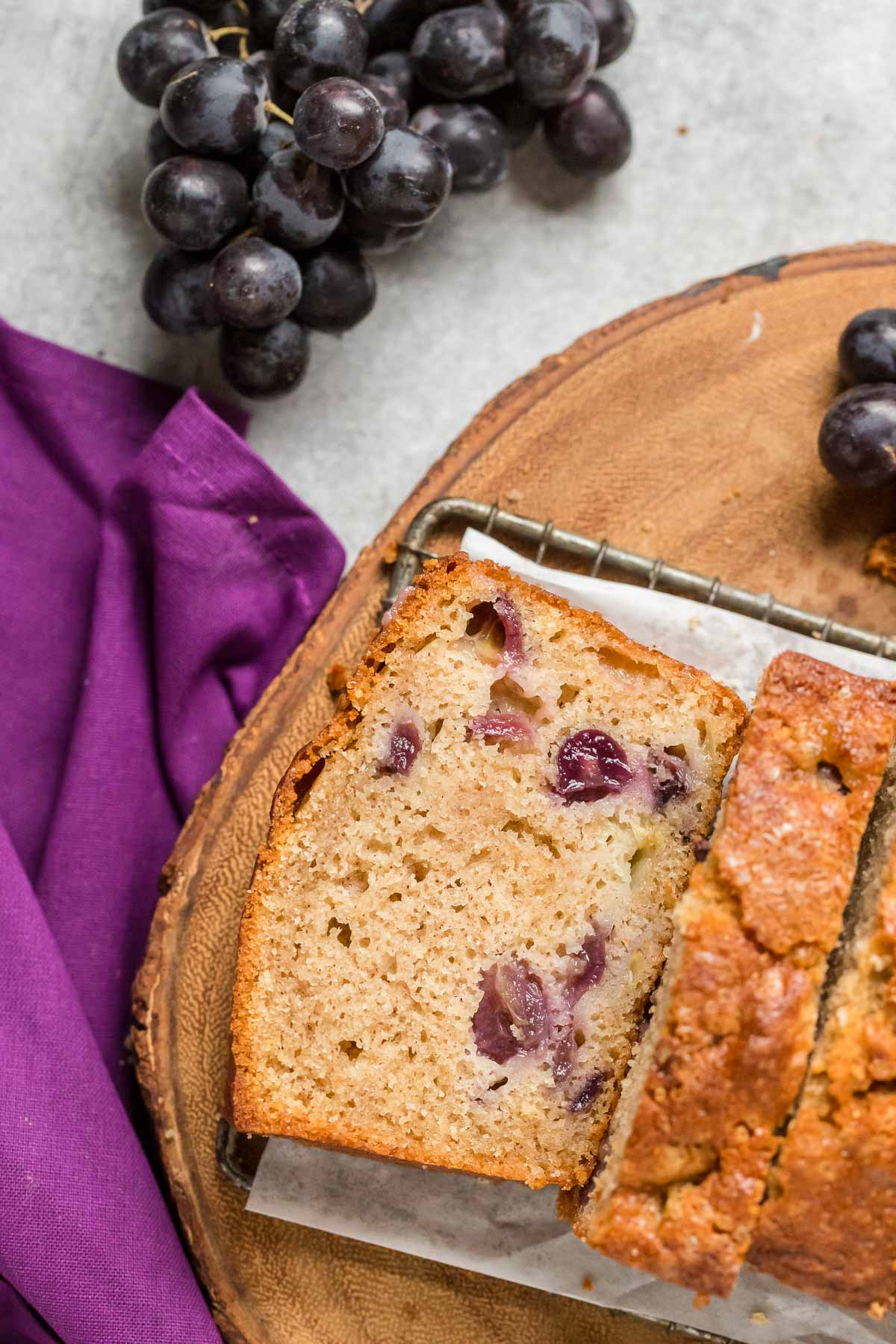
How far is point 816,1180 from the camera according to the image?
2125 millimetres

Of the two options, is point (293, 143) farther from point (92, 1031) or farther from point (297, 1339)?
point (297, 1339)

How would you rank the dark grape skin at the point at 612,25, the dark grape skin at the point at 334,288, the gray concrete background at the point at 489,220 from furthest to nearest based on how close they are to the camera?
1. the gray concrete background at the point at 489,220
2. the dark grape skin at the point at 612,25
3. the dark grape skin at the point at 334,288

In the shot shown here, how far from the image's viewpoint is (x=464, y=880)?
249 cm

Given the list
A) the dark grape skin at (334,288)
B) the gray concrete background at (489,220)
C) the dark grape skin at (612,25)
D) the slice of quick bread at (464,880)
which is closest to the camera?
the slice of quick bread at (464,880)

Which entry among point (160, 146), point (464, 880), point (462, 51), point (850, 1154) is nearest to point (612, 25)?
point (462, 51)

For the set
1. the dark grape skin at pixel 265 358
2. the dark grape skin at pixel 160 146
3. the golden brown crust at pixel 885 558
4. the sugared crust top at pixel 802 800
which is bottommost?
the sugared crust top at pixel 802 800

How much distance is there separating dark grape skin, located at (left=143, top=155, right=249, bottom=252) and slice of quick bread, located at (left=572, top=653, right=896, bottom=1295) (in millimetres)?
1655

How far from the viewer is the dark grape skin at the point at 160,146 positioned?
115 inches

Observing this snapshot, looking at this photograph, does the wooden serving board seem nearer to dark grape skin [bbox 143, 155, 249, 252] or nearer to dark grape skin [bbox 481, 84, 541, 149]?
dark grape skin [bbox 481, 84, 541, 149]

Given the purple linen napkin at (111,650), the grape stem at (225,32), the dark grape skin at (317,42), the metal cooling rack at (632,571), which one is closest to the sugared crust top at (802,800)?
the metal cooling rack at (632,571)

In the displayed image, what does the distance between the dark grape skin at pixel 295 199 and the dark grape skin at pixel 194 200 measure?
0.06 meters

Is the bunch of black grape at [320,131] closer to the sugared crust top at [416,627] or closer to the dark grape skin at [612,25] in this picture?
the dark grape skin at [612,25]

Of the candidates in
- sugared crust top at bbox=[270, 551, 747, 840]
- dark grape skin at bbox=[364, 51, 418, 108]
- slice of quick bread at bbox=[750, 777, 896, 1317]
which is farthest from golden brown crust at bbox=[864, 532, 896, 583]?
Answer: dark grape skin at bbox=[364, 51, 418, 108]

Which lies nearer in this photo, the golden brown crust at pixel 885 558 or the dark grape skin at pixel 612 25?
the golden brown crust at pixel 885 558
